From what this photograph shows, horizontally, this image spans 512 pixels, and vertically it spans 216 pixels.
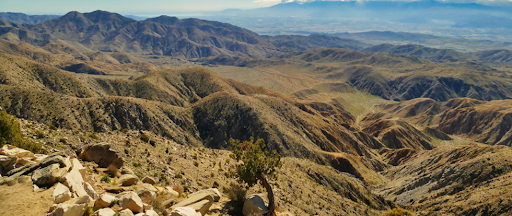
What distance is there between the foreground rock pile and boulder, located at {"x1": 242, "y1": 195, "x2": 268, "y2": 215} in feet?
8.75

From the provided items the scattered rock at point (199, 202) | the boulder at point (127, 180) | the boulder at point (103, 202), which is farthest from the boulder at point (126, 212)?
the boulder at point (127, 180)

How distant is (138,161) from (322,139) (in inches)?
2677

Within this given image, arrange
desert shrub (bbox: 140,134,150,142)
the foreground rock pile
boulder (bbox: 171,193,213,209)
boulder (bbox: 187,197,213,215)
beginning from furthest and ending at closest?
1. desert shrub (bbox: 140,134,150,142)
2. boulder (bbox: 171,193,213,209)
3. boulder (bbox: 187,197,213,215)
4. the foreground rock pile

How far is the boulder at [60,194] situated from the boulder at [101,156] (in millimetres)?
7726

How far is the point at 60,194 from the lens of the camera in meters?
13.5

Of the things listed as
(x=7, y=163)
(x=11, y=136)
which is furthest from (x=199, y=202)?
(x=11, y=136)

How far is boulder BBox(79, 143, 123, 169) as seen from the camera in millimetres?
21844

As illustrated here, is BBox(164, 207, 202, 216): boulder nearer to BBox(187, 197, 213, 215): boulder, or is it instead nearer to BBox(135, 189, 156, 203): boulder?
BBox(187, 197, 213, 215): boulder

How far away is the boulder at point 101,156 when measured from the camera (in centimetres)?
2184

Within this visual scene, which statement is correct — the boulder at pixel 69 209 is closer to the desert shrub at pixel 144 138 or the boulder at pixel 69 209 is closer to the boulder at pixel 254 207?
the boulder at pixel 254 207

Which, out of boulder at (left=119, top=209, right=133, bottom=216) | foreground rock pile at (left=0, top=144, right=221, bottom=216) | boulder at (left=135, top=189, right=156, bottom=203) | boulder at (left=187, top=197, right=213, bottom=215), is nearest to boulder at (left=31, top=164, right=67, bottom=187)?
foreground rock pile at (left=0, top=144, right=221, bottom=216)

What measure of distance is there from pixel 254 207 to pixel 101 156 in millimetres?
13056

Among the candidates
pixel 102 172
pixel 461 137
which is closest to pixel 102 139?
pixel 102 172

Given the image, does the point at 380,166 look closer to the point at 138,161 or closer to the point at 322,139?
the point at 322,139
